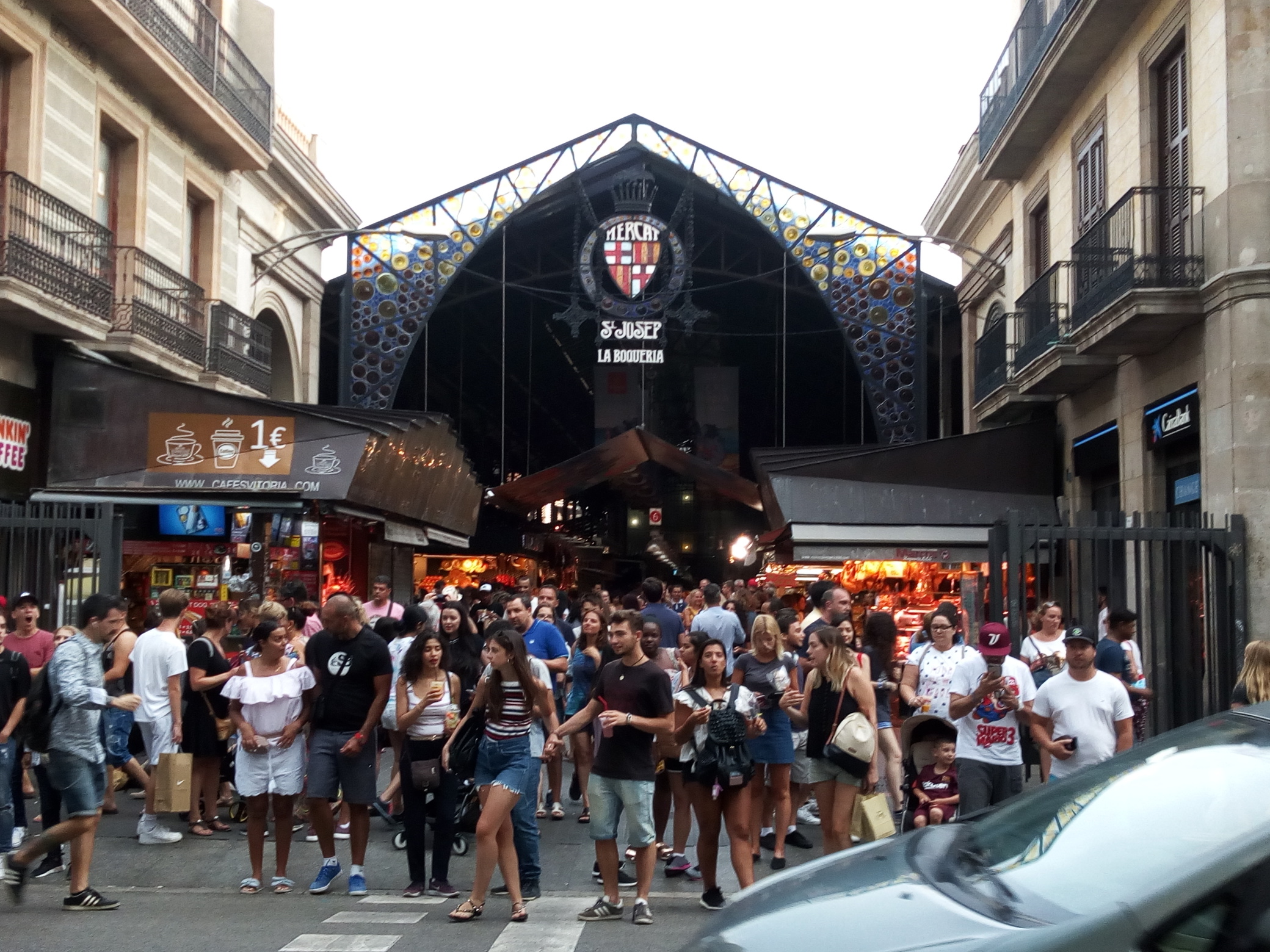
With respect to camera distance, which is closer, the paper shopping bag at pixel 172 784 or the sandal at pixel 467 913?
the sandal at pixel 467 913

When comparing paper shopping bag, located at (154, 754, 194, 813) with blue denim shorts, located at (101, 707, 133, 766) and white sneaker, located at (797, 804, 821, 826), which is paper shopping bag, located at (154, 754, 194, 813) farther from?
white sneaker, located at (797, 804, 821, 826)

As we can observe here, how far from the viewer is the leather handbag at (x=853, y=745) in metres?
8.02

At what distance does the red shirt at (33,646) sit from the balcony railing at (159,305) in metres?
7.55

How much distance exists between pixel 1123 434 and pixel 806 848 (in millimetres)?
9346

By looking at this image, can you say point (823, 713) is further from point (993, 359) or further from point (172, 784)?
point (993, 359)

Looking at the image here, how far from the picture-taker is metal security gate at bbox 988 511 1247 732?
39.7 feet

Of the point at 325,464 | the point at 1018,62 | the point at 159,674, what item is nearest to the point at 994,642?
the point at 159,674

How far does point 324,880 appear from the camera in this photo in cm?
870

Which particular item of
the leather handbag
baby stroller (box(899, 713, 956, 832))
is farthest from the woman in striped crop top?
baby stroller (box(899, 713, 956, 832))

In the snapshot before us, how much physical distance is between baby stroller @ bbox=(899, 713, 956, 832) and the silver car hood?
385cm

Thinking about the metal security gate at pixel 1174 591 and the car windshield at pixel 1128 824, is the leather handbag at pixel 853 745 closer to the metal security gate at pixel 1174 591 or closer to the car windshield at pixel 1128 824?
the car windshield at pixel 1128 824

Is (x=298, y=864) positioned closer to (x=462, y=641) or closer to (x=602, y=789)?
(x=462, y=641)

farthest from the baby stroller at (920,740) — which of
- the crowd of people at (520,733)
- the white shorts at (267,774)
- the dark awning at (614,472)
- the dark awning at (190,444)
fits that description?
the dark awning at (614,472)

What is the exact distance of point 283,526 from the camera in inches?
694
